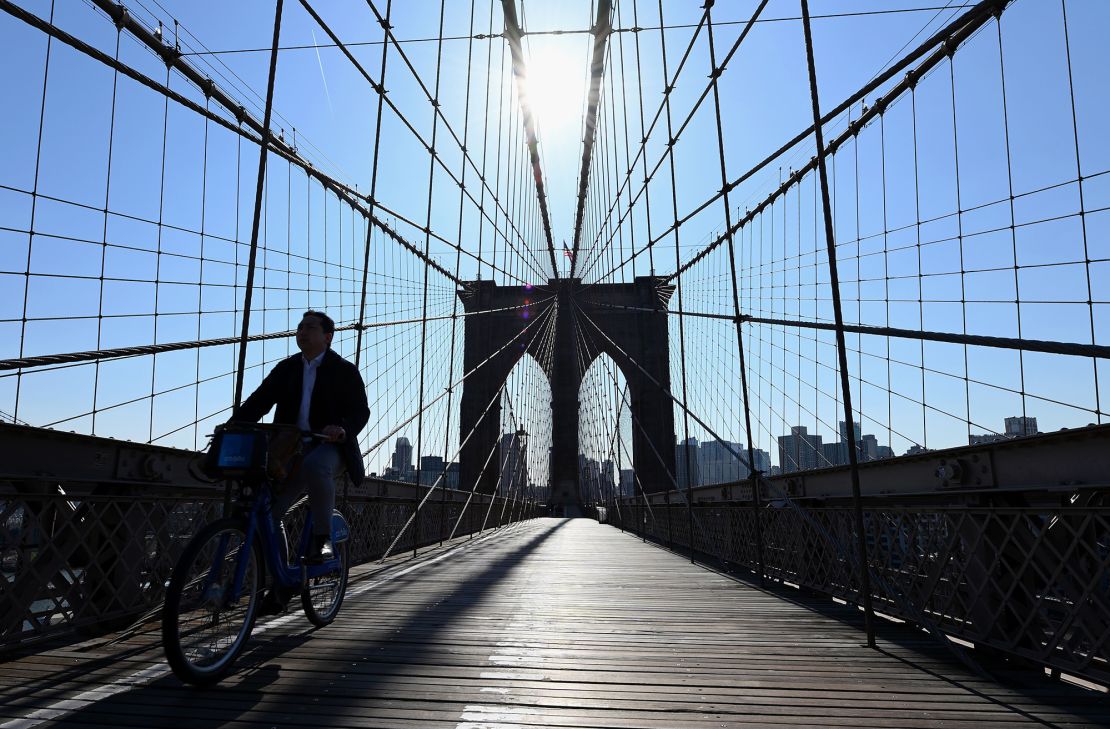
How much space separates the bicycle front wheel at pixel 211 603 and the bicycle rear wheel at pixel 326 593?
1.28ft

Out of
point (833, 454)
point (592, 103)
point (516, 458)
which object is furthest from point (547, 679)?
point (516, 458)

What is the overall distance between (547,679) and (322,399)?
115 centimetres

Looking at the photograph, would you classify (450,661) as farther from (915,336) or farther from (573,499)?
(573,499)

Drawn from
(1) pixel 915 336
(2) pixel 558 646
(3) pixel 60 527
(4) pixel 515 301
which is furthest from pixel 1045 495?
(4) pixel 515 301

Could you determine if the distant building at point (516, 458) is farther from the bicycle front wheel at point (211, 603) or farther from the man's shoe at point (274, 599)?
the bicycle front wheel at point (211, 603)

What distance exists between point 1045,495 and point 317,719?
8.14ft

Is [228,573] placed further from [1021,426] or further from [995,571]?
[1021,426]

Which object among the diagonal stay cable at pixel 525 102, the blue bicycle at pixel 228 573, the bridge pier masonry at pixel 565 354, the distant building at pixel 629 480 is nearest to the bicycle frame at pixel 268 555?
the blue bicycle at pixel 228 573

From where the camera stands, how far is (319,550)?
94.7 inches

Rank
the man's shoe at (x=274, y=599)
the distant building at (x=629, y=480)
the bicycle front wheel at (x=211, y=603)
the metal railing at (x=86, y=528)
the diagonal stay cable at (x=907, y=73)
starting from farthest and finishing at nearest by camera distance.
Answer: the distant building at (x=629, y=480) → the diagonal stay cable at (x=907, y=73) → the man's shoe at (x=274, y=599) → the metal railing at (x=86, y=528) → the bicycle front wheel at (x=211, y=603)

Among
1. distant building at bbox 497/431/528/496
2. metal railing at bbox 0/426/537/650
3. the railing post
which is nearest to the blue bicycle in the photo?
metal railing at bbox 0/426/537/650

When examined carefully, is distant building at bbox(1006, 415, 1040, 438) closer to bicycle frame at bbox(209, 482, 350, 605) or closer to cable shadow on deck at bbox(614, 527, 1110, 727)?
cable shadow on deck at bbox(614, 527, 1110, 727)

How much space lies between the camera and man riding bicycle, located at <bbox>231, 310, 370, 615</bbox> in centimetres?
231

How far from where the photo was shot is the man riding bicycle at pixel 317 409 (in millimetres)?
2309
